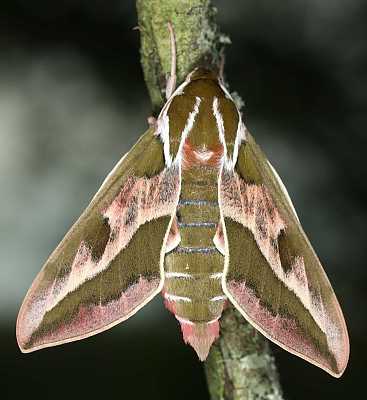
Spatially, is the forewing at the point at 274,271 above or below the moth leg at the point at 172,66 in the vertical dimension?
below

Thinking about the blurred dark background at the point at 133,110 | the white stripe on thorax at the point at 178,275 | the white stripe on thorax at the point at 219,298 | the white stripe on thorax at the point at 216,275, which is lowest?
the white stripe on thorax at the point at 219,298

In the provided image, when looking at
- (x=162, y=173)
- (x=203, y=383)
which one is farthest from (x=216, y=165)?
(x=203, y=383)

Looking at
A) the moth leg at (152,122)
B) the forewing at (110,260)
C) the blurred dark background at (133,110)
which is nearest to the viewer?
the forewing at (110,260)

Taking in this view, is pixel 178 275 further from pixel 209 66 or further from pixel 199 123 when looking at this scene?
pixel 209 66

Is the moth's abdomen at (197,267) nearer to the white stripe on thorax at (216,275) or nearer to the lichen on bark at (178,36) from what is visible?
the white stripe on thorax at (216,275)

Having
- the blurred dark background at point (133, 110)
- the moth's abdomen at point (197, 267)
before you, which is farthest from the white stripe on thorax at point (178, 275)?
the blurred dark background at point (133, 110)

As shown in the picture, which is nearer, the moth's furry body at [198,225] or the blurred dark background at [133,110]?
the moth's furry body at [198,225]
